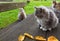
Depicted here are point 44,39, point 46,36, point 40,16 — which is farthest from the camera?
point 40,16

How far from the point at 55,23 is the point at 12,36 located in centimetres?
72

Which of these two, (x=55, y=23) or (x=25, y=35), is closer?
(x=25, y=35)

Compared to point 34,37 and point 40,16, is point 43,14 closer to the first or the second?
point 40,16

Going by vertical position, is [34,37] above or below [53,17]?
below

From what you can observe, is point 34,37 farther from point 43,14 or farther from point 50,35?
point 43,14

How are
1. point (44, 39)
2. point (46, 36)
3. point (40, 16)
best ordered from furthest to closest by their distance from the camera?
point (40, 16) < point (46, 36) < point (44, 39)

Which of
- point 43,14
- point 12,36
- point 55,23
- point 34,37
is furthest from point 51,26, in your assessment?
point 12,36

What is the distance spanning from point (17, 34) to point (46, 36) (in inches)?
16.9

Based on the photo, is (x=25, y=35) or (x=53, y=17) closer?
(x=25, y=35)

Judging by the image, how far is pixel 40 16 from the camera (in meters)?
2.39

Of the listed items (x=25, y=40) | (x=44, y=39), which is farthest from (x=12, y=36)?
(x=44, y=39)

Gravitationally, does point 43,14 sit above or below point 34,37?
above

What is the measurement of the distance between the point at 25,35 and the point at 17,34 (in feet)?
0.56

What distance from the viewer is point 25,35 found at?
7.29ft
